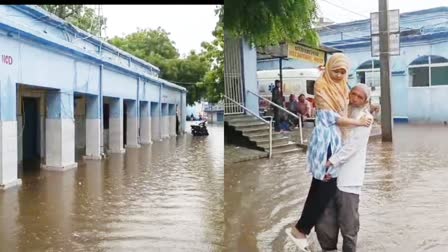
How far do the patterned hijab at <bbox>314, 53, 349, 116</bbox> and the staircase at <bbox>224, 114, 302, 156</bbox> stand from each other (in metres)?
4.36

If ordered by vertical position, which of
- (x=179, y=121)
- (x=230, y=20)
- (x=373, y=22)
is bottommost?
(x=179, y=121)

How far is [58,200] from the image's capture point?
4.61 metres

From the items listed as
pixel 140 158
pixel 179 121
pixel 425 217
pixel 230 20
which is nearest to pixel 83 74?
pixel 140 158

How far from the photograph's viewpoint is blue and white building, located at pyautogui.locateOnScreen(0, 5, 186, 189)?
4.73 metres

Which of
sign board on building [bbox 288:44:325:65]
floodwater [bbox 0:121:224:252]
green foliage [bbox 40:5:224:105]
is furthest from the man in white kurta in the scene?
sign board on building [bbox 288:44:325:65]

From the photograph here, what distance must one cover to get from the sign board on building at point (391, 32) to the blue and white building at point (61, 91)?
4131 mm

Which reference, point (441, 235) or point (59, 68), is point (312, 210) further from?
point (59, 68)

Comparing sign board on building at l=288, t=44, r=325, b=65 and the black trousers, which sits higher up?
sign board on building at l=288, t=44, r=325, b=65

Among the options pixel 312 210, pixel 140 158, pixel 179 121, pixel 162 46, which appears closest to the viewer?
pixel 312 210

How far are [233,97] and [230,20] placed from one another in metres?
3.51

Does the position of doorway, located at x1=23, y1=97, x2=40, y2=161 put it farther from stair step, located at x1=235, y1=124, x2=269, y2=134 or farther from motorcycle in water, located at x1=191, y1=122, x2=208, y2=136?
motorcycle in water, located at x1=191, y1=122, x2=208, y2=136

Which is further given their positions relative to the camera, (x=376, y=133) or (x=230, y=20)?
(x=376, y=133)

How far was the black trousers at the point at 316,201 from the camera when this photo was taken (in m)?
2.51

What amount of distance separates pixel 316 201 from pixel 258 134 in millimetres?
4654
